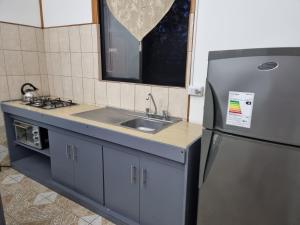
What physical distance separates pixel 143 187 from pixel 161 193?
159 millimetres

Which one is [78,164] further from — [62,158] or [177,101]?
[177,101]

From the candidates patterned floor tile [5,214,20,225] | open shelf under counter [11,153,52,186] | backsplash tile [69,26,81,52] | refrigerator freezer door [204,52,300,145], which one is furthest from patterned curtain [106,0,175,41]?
patterned floor tile [5,214,20,225]

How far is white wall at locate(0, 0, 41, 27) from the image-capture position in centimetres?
254

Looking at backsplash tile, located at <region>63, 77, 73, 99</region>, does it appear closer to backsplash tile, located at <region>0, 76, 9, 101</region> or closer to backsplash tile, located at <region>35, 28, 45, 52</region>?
backsplash tile, located at <region>35, 28, 45, 52</region>

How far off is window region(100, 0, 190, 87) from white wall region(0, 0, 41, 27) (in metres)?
1.05

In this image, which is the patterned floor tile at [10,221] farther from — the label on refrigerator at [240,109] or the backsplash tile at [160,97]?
the label on refrigerator at [240,109]

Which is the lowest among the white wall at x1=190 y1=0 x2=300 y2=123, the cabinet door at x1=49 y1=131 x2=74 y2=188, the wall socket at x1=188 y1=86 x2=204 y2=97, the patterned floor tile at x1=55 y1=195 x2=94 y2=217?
the patterned floor tile at x1=55 y1=195 x2=94 y2=217

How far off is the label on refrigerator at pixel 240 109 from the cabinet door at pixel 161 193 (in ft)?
1.62

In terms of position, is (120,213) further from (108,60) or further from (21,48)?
(21,48)

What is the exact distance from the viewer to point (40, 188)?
7.97ft

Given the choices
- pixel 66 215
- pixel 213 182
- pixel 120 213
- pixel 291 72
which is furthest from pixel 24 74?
pixel 291 72

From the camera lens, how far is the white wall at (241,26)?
1.38 metres

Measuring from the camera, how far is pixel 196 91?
1.83 metres

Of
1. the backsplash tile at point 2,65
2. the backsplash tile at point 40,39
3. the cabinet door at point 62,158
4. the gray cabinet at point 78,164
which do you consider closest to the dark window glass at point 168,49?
the gray cabinet at point 78,164
